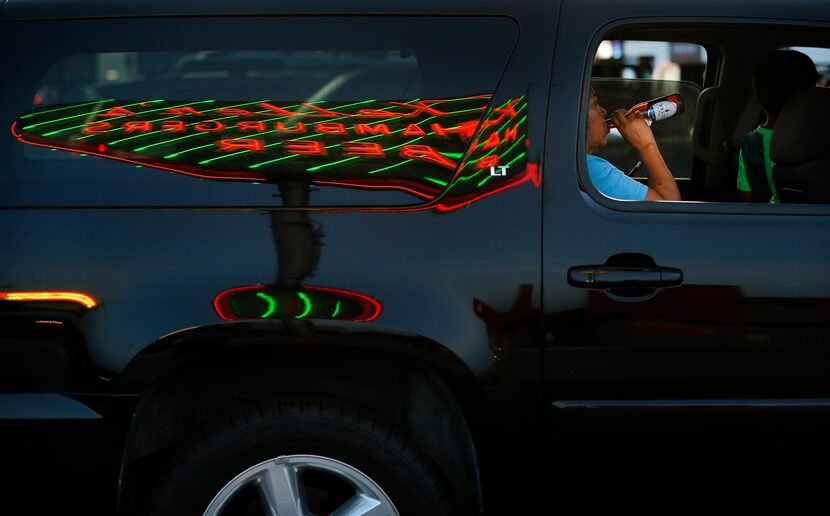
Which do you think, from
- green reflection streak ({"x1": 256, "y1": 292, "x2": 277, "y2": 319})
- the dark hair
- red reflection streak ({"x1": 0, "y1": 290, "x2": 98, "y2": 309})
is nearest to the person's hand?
the dark hair

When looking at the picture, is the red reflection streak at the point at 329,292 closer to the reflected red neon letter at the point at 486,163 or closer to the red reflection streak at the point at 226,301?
the red reflection streak at the point at 226,301

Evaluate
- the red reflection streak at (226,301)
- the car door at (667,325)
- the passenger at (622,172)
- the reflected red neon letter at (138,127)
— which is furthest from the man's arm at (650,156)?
the reflected red neon letter at (138,127)

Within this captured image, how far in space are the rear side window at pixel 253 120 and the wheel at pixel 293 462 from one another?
0.53 meters

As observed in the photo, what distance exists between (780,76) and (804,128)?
334 mm

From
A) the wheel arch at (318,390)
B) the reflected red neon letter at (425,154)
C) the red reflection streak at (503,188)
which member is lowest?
the wheel arch at (318,390)

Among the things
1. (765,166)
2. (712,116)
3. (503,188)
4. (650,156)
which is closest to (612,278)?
(503,188)

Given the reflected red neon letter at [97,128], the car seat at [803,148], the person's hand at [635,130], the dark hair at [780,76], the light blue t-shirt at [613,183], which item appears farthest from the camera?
the dark hair at [780,76]

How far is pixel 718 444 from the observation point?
2.65 metres

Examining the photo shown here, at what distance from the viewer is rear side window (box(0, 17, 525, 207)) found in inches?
101

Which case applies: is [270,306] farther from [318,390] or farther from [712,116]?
[712,116]

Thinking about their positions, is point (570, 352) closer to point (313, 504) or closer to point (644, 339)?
point (644, 339)

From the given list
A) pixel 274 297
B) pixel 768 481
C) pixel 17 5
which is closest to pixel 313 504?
pixel 274 297

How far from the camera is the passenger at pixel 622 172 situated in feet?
9.37

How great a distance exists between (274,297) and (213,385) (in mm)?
339
